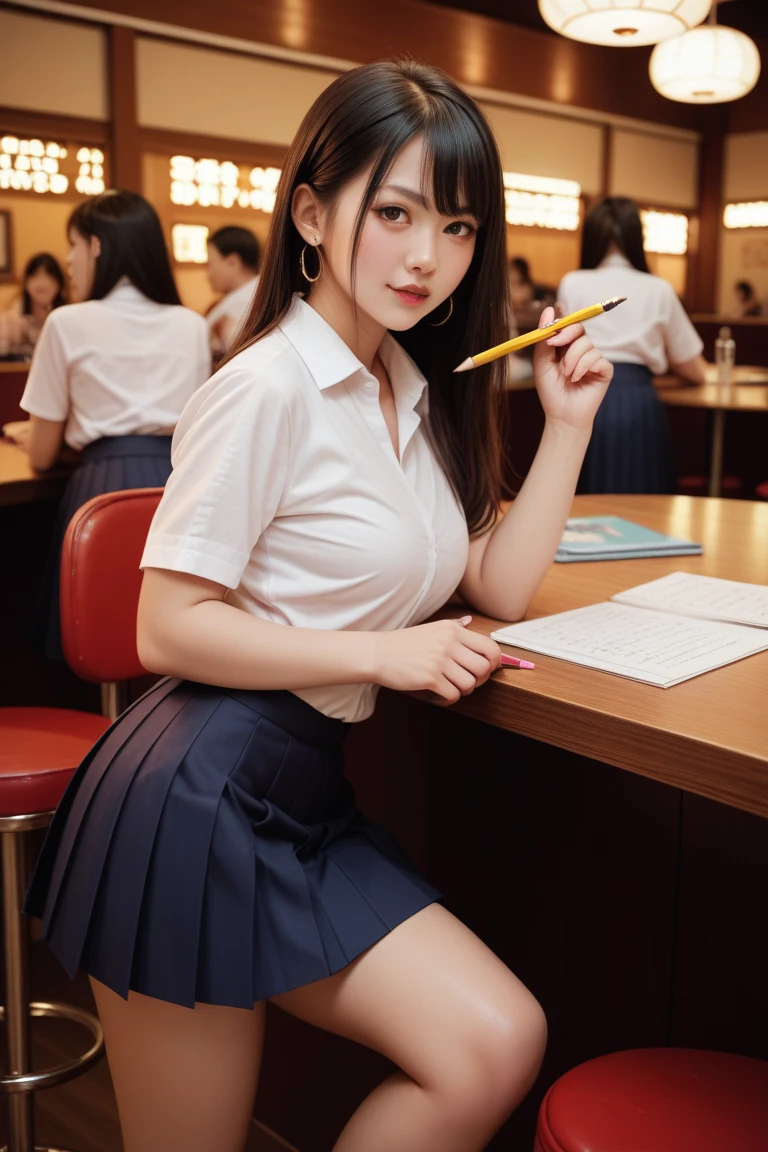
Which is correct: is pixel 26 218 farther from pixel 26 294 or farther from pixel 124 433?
pixel 124 433

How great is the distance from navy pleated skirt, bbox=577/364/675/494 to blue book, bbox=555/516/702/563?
2.50 meters

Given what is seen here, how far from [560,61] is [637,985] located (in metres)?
9.31

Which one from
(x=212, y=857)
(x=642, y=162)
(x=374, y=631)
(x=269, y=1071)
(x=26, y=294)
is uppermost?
(x=642, y=162)

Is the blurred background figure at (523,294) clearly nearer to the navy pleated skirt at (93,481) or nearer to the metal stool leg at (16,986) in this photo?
the navy pleated skirt at (93,481)

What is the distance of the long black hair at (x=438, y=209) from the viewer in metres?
1.19

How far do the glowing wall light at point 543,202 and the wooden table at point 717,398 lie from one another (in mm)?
4885

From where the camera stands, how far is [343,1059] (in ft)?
5.72

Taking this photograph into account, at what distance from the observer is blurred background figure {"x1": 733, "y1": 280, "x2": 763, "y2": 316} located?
11000 mm

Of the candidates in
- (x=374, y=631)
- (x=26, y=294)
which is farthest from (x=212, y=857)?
(x=26, y=294)

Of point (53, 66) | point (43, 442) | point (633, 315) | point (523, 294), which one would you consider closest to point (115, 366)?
point (43, 442)

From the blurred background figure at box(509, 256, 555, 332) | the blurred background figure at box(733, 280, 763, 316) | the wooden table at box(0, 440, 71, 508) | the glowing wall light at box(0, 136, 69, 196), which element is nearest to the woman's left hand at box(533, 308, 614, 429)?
the wooden table at box(0, 440, 71, 508)

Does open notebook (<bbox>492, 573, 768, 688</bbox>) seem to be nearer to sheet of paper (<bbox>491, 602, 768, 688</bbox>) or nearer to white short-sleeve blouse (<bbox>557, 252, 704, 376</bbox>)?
sheet of paper (<bbox>491, 602, 768, 688</bbox>)

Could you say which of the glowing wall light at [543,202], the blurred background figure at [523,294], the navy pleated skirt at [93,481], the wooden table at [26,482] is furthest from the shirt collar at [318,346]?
the glowing wall light at [543,202]

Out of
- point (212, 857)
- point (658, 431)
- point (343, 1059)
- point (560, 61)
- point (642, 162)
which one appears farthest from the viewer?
point (642, 162)
